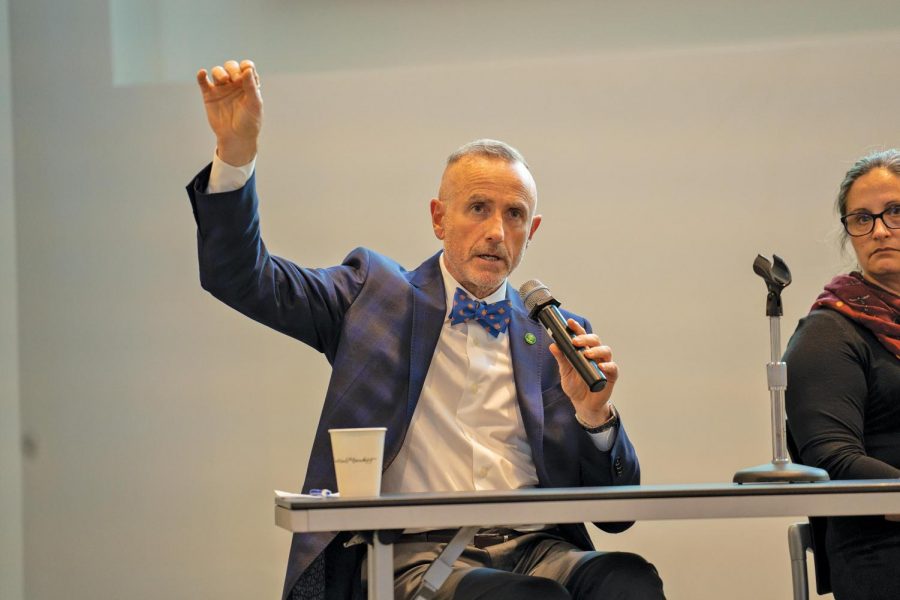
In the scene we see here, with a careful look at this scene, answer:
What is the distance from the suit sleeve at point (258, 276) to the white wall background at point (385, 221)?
52.0 inches

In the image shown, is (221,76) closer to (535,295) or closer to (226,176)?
(226,176)

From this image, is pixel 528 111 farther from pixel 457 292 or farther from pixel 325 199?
pixel 457 292

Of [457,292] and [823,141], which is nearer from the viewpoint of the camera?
[457,292]

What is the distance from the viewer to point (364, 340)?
2500 millimetres

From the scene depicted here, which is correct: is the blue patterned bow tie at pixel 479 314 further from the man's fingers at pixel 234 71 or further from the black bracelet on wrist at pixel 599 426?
the man's fingers at pixel 234 71

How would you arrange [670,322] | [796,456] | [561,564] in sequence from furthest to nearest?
[670,322] < [796,456] < [561,564]

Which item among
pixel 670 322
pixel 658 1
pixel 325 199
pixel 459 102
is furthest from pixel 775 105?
pixel 325 199

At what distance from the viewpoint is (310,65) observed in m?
3.96

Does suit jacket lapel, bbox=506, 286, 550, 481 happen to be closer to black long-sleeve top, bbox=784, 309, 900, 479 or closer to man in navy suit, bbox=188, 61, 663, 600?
man in navy suit, bbox=188, 61, 663, 600

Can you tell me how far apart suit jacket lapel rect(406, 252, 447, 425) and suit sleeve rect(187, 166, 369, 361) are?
0.14 metres

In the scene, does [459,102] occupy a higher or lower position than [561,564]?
higher

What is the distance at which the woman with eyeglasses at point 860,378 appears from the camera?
2.32 m

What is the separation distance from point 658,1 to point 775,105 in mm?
528

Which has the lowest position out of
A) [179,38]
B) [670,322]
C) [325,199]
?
[670,322]
